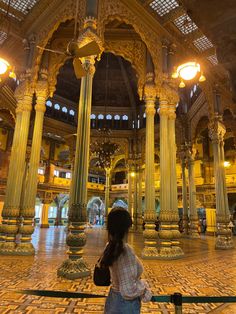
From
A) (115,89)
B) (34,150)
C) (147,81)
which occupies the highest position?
(115,89)

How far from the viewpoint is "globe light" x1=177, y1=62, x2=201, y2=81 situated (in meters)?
6.80

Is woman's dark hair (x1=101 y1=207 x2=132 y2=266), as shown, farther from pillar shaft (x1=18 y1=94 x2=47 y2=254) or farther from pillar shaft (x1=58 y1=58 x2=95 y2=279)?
pillar shaft (x1=18 y1=94 x2=47 y2=254)

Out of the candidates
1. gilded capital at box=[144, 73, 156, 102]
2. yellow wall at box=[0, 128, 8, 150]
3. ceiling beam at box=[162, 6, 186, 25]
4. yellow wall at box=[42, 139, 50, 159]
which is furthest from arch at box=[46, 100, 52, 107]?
ceiling beam at box=[162, 6, 186, 25]

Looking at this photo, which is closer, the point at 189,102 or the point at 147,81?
the point at 147,81

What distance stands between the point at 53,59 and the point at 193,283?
885 centimetres

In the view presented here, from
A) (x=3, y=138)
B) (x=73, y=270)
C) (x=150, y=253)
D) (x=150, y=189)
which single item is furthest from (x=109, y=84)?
(x=73, y=270)

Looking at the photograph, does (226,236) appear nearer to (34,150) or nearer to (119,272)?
(34,150)

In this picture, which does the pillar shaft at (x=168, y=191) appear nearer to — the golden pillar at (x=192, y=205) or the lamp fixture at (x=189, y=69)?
the lamp fixture at (x=189, y=69)

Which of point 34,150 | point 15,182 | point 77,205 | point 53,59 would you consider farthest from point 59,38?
point 77,205

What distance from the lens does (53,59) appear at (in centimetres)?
952

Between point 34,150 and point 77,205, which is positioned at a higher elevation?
point 34,150

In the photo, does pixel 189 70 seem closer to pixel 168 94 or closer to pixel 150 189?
pixel 168 94

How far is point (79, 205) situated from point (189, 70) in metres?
4.81

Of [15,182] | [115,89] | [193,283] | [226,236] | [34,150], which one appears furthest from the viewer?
[115,89]
